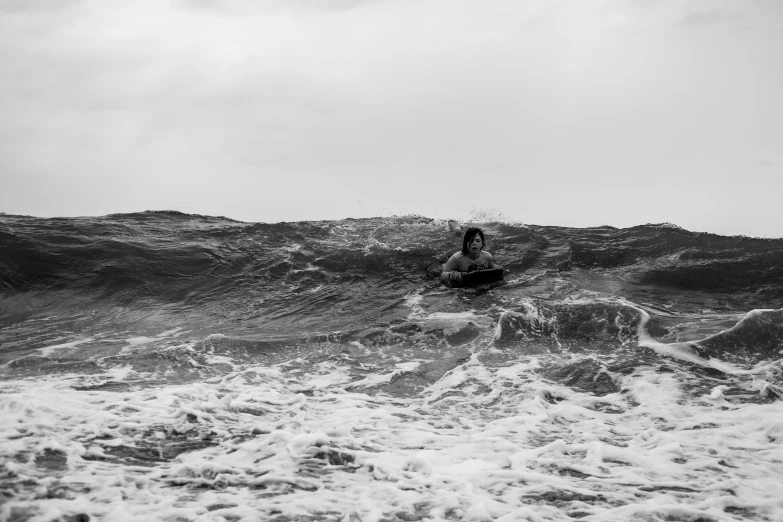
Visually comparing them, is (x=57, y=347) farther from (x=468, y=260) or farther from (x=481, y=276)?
(x=468, y=260)

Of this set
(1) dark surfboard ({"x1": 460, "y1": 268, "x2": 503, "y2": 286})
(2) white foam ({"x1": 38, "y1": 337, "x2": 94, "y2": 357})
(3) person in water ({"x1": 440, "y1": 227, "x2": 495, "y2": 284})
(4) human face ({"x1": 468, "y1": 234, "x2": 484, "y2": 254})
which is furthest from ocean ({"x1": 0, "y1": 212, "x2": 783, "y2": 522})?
(4) human face ({"x1": 468, "y1": 234, "x2": 484, "y2": 254})

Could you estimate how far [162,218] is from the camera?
16453 mm

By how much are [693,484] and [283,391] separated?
13.3 feet

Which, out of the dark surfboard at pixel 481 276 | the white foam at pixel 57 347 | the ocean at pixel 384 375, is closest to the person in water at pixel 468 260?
the dark surfboard at pixel 481 276

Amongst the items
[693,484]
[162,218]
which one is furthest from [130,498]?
[162,218]

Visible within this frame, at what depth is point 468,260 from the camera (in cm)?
1204

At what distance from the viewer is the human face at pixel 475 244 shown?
11.6 metres

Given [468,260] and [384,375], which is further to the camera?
[468,260]

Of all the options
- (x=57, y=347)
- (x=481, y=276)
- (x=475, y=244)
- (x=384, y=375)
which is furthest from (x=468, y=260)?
(x=57, y=347)

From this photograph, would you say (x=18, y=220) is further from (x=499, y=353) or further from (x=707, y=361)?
(x=707, y=361)

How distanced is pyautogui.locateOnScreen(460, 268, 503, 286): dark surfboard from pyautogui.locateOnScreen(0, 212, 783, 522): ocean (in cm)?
17

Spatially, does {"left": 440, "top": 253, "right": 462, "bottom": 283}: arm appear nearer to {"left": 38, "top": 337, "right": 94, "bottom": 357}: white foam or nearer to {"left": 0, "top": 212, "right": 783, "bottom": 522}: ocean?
{"left": 0, "top": 212, "right": 783, "bottom": 522}: ocean

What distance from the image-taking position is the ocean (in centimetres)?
460

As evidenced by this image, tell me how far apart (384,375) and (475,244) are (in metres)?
4.36
